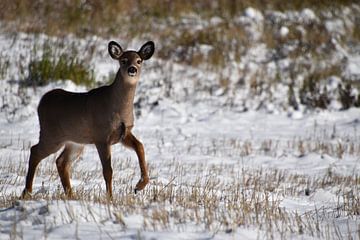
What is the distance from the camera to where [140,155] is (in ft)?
25.5

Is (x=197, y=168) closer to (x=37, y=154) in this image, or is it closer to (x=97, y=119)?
(x=37, y=154)

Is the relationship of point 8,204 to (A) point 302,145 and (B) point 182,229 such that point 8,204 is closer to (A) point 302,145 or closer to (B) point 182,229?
(B) point 182,229

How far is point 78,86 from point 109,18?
5.53 m

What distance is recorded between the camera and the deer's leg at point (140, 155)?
774cm

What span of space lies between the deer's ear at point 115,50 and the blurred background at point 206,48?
7816 mm

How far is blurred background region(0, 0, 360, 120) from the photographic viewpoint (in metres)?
18.0

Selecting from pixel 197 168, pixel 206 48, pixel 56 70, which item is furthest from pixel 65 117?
pixel 206 48

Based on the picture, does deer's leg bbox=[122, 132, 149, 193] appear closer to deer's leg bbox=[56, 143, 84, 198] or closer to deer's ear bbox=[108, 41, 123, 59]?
deer's leg bbox=[56, 143, 84, 198]

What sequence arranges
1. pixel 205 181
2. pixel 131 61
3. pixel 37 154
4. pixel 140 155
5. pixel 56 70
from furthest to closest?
pixel 56 70
pixel 205 181
pixel 37 154
pixel 131 61
pixel 140 155

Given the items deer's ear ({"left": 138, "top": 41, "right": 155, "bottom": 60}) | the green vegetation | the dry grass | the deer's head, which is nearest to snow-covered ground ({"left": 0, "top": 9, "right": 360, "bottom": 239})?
the dry grass

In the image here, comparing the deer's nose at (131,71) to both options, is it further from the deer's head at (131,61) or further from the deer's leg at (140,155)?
the deer's leg at (140,155)

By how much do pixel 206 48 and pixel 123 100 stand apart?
13487mm

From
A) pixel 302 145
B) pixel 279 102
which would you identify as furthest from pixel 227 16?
pixel 302 145

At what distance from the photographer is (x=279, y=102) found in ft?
61.9
